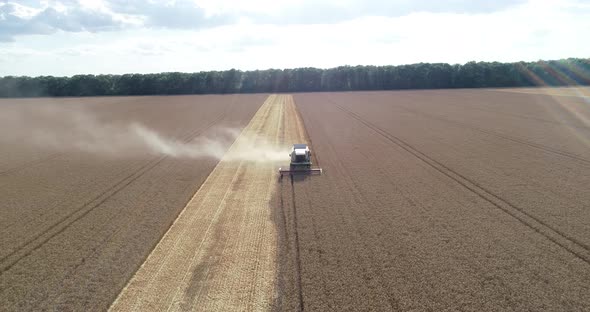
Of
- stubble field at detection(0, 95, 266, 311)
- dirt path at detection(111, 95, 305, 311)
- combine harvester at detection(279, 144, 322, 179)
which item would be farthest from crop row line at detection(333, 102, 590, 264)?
stubble field at detection(0, 95, 266, 311)

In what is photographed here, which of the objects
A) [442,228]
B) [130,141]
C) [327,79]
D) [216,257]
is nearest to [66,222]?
[216,257]

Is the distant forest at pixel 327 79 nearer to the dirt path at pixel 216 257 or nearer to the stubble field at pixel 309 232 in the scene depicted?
the stubble field at pixel 309 232

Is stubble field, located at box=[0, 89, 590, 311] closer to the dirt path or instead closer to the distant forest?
the dirt path

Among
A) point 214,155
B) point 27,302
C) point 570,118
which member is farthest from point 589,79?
point 27,302

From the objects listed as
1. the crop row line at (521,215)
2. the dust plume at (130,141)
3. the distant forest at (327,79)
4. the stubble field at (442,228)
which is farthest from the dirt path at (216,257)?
the distant forest at (327,79)

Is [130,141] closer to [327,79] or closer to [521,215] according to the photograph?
[521,215]

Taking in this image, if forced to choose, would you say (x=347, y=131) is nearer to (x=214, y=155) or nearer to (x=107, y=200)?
(x=214, y=155)

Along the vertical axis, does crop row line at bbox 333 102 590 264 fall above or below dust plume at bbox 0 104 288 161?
below
